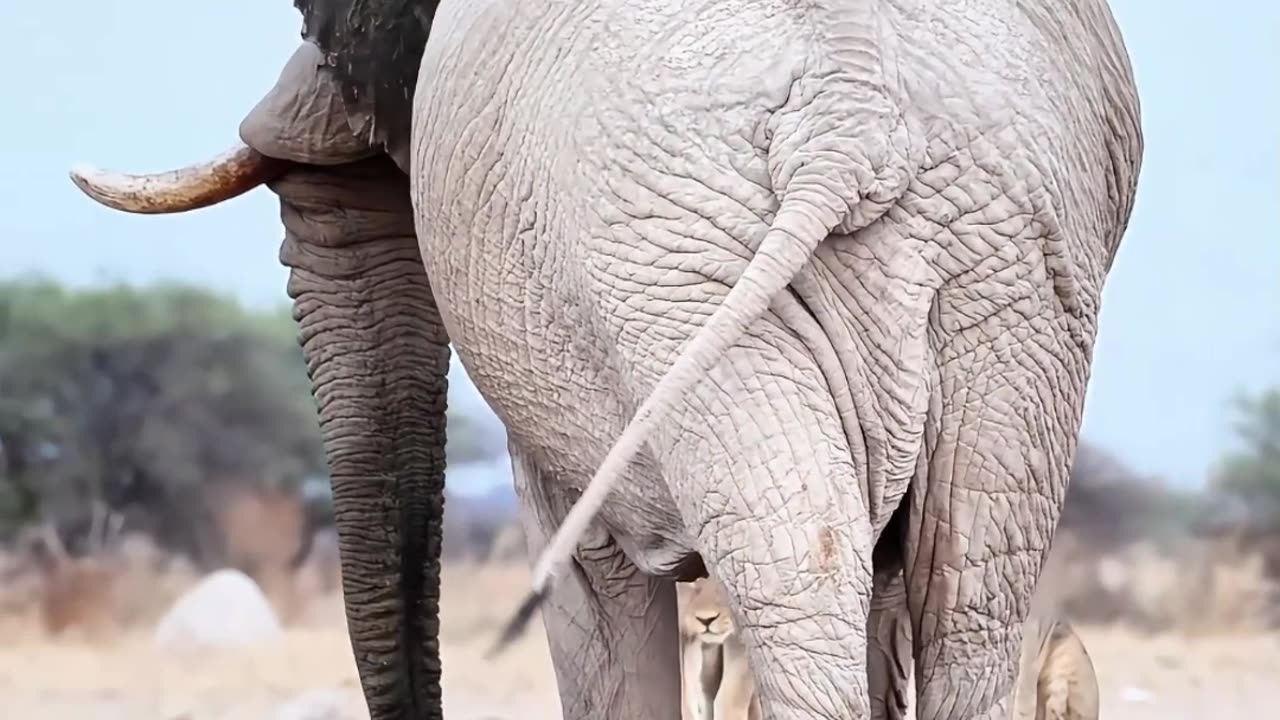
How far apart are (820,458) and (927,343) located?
0.36 ft

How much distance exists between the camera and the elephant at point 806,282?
1.19 meters

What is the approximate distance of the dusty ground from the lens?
3975mm

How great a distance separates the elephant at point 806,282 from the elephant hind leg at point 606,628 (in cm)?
19

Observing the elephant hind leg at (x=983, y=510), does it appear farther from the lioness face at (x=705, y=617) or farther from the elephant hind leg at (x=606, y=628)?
the lioness face at (x=705, y=617)

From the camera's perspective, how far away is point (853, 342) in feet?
4.00

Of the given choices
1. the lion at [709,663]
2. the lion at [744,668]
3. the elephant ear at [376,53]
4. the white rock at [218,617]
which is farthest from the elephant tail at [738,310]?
the white rock at [218,617]

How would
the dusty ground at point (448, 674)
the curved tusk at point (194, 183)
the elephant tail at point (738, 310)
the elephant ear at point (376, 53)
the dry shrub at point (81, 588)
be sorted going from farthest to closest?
the dry shrub at point (81, 588), the dusty ground at point (448, 674), the curved tusk at point (194, 183), the elephant ear at point (376, 53), the elephant tail at point (738, 310)

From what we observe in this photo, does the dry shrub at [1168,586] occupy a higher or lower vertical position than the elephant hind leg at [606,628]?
higher

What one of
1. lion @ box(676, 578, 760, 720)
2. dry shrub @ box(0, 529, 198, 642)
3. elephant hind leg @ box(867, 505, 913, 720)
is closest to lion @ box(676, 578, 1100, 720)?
lion @ box(676, 578, 760, 720)

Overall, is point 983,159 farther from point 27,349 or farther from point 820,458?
point 27,349

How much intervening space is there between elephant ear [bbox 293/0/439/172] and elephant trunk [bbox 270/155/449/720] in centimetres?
22

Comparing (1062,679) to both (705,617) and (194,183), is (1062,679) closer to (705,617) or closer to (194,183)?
(705,617)

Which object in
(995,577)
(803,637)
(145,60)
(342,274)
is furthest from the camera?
(145,60)

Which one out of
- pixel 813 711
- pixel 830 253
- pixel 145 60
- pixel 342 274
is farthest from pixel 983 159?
pixel 145 60
